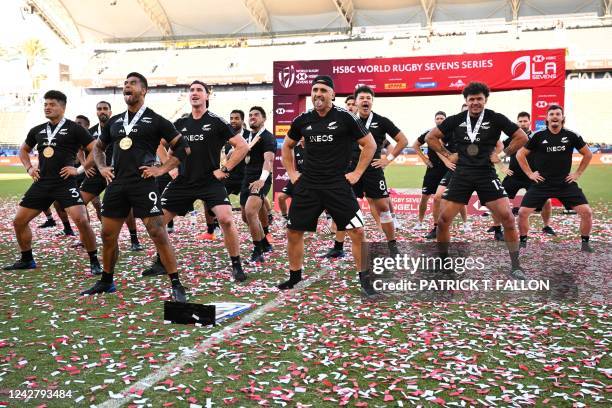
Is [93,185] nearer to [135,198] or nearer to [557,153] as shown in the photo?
[135,198]

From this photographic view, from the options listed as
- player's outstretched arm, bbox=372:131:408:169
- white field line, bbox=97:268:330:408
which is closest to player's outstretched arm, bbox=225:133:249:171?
white field line, bbox=97:268:330:408

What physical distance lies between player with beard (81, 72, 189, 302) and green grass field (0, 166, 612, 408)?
70 cm

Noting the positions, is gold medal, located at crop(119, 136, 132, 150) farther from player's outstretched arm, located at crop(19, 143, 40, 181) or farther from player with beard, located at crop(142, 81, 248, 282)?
player's outstretched arm, located at crop(19, 143, 40, 181)

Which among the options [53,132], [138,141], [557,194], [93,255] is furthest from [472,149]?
[53,132]

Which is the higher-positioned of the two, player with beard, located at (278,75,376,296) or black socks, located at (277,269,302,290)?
player with beard, located at (278,75,376,296)

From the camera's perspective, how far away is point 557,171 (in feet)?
26.8

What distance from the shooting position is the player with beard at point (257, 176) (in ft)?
25.8

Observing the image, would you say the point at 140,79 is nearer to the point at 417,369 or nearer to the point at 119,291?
the point at 119,291

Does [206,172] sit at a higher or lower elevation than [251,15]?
lower

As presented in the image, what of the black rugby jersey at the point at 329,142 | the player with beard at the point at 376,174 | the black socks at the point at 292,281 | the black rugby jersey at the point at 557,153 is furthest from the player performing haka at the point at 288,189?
the black rugby jersey at the point at 557,153

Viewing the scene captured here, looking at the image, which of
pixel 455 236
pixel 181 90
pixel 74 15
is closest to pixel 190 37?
pixel 181 90

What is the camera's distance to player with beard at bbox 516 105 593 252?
8117mm

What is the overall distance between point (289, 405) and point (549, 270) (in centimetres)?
500

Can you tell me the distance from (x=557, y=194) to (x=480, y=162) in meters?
2.28
